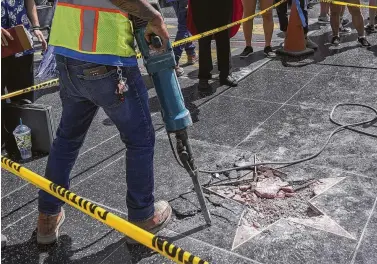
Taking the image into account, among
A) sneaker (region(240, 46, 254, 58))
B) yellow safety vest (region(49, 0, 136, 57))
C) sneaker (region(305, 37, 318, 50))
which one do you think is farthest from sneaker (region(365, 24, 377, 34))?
yellow safety vest (region(49, 0, 136, 57))

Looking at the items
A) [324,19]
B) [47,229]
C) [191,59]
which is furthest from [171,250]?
[324,19]

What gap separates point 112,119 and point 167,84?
395 millimetres

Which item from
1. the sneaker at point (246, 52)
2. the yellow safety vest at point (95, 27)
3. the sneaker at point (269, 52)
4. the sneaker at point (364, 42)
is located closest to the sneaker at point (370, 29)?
the sneaker at point (364, 42)

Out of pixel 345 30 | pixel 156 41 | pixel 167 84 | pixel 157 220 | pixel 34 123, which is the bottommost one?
pixel 345 30

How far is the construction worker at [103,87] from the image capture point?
93.7 inches

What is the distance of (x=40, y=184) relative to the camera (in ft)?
7.93

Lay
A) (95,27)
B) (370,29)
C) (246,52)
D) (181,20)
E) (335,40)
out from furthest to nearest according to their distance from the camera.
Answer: (370,29) → (335,40) → (246,52) → (181,20) → (95,27)

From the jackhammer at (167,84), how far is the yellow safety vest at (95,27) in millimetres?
84

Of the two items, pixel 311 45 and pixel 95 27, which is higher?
pixel 95 27

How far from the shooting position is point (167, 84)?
8.72ft

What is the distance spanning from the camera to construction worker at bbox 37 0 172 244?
2381 millimetres

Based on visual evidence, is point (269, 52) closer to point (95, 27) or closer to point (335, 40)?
point (335, 40)

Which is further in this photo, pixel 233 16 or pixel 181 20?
pixel 181 20

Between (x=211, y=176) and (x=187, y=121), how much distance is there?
3.45 ft
